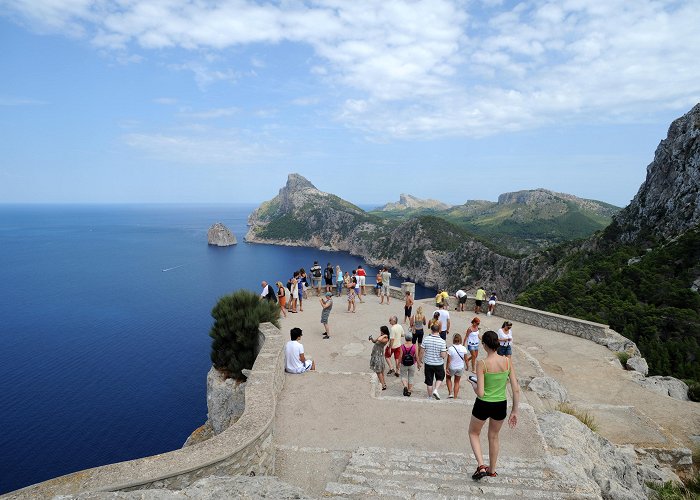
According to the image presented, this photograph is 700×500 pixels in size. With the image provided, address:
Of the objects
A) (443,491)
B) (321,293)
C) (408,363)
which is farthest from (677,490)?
(321,293)

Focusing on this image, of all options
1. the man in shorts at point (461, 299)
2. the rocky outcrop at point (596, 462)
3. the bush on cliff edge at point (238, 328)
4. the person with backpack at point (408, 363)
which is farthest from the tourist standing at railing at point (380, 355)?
the man in shorts at point (461, 299)

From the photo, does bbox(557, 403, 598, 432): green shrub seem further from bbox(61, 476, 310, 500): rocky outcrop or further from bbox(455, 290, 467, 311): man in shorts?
bbox(455, 290, 467, 311): man in shorts

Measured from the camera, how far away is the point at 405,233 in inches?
5015

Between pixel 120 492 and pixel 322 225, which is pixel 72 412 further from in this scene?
pixel 322 225

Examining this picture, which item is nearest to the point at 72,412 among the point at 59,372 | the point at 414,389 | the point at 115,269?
the point at 59,372

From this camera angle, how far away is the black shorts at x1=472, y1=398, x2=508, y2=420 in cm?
512

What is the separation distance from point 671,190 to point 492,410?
44.7m

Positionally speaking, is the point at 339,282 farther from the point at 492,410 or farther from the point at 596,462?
the point at 492,410

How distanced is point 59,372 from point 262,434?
46.9m

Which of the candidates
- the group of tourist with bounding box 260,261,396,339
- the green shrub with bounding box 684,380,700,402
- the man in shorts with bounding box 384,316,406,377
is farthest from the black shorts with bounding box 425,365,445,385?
the green shrub with bounding box 684,380,700,402

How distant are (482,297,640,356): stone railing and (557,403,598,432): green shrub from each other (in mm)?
6314

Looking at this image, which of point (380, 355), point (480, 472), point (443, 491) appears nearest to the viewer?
point (443, 491)

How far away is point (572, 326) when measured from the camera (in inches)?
618

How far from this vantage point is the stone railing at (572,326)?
564 inches
